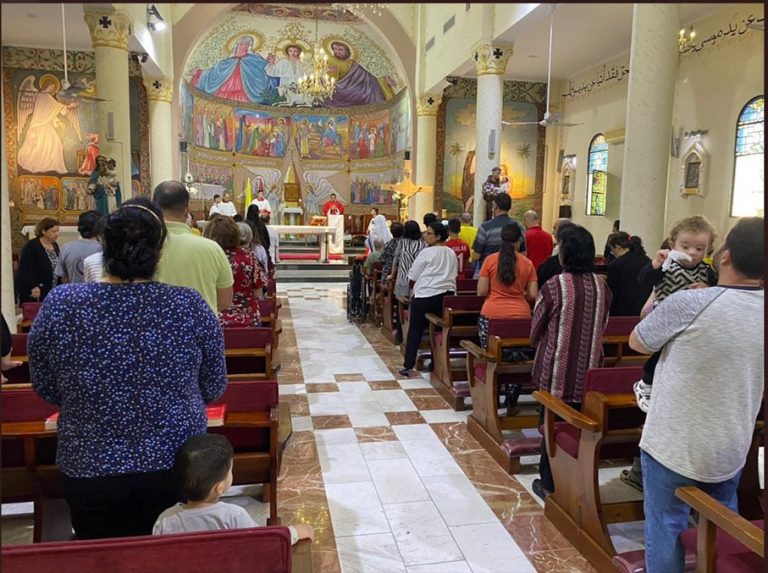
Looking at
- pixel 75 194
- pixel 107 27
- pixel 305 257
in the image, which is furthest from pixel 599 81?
pixel 75 194

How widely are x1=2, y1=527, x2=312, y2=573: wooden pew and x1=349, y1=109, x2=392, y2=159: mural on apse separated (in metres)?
20.5

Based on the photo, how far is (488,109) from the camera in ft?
38.3

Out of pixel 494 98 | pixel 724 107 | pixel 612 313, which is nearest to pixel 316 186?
pixel 494 98

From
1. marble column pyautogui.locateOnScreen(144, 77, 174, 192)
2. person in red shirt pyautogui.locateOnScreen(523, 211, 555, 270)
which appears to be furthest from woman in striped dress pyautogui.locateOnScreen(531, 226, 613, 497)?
marble column pyautogui.locateOnScreen(144, 77, 174, 192)

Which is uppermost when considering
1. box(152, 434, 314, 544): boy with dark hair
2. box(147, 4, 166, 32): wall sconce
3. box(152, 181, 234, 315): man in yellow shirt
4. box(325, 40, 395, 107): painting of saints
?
box(325, 40, 395, 107): painting of saints

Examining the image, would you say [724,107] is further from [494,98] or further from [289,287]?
[289,287]

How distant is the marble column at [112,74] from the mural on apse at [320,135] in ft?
40.7

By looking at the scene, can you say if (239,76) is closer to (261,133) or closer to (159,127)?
(261,133)

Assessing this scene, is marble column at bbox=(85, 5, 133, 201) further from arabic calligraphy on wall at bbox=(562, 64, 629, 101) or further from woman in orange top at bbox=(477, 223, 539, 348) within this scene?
arabic calligraphy on wall at bbox=(562, 64, 629, 101)

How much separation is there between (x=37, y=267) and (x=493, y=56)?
356 inches

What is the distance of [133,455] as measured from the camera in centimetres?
179

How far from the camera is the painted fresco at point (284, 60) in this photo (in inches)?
772

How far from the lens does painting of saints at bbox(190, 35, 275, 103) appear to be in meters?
20.2

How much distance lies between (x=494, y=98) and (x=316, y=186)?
11.6m
